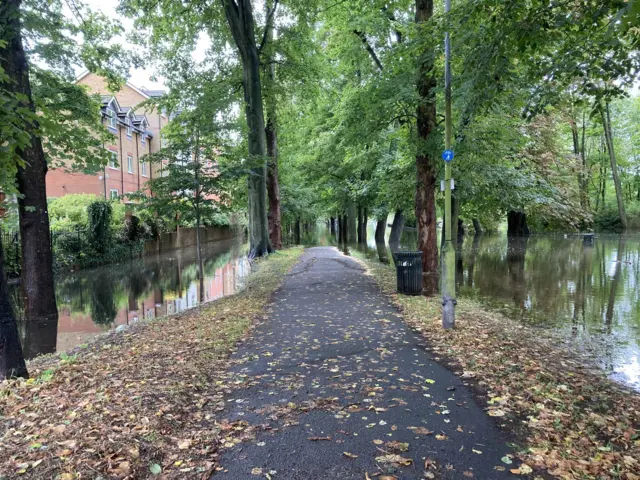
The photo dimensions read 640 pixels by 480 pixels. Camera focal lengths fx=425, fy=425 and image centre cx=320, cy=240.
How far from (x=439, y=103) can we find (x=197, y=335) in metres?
10.5

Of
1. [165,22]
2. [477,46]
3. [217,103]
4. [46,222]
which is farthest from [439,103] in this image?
[165,22]

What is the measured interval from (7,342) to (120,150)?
3607 cm

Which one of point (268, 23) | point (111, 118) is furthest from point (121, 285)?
point (111, 118)

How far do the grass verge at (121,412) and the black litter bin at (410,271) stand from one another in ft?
16.8

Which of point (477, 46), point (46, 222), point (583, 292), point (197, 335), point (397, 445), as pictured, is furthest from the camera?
point (583, 292)

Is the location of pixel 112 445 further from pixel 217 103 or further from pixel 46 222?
pixel 217 103

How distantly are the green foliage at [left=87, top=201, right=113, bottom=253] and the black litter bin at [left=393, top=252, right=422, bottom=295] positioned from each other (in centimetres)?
1669

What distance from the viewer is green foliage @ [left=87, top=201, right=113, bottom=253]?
20.9m

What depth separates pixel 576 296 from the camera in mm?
12414

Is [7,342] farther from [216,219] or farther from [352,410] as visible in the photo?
[216,219]

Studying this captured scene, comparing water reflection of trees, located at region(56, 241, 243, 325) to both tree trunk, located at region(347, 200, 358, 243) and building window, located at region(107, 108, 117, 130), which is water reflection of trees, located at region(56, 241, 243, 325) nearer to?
tree trunk, located at region(347, 200, 358, 243)

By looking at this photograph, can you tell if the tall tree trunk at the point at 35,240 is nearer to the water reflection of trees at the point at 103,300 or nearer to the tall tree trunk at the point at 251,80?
the water reflection of trees at the point at 103,300

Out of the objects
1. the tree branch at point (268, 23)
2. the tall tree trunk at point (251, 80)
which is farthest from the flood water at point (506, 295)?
the tree branch at point (268, 23)

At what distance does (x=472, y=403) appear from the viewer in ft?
14.5
